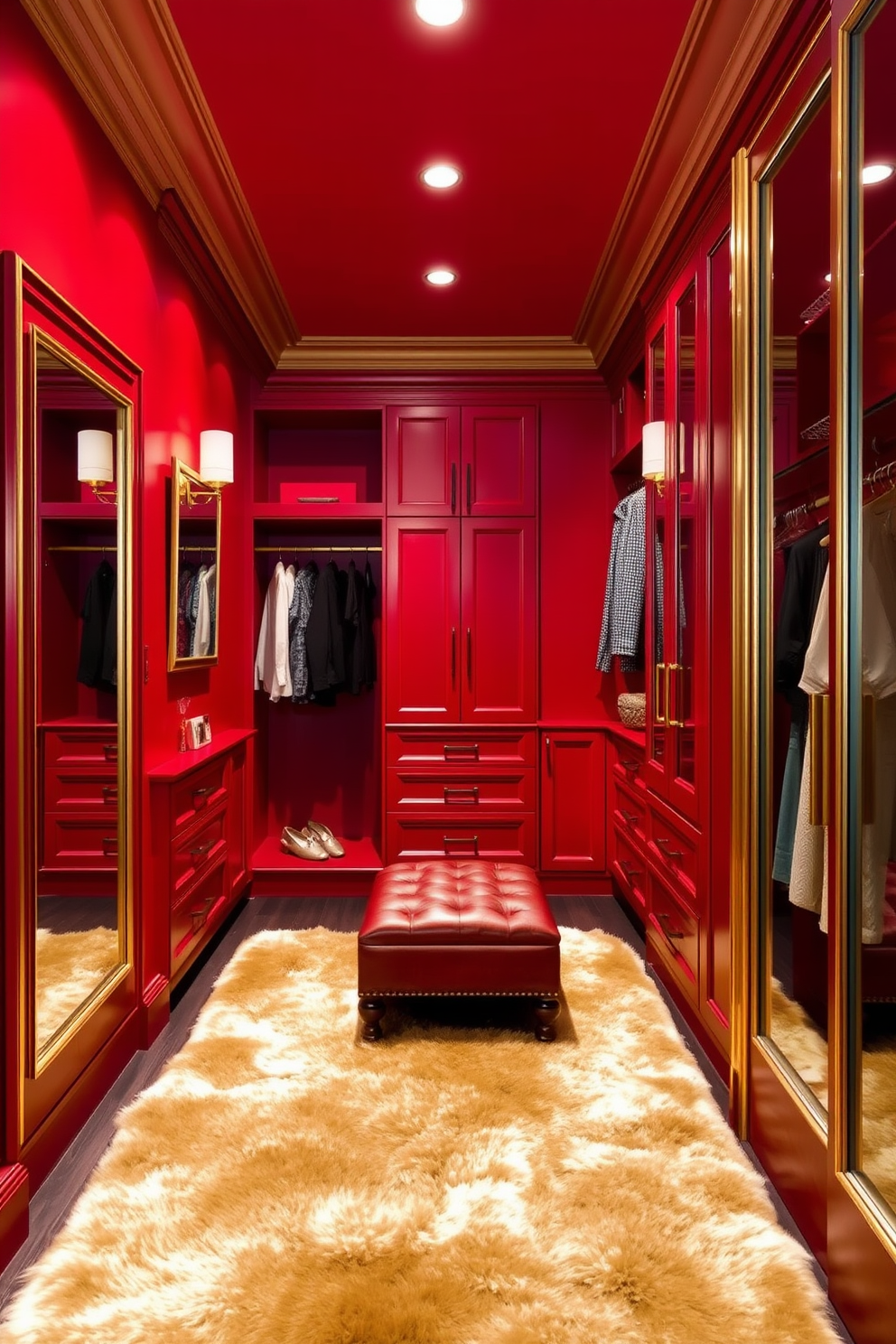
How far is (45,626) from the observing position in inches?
75.9

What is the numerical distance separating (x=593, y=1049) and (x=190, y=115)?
305 cm

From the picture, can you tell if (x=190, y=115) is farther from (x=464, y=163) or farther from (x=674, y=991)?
(x=674, y=991)

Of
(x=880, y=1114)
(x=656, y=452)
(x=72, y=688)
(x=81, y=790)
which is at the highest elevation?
(x=656, y=452)

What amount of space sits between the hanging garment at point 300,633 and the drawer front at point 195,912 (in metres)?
1.08

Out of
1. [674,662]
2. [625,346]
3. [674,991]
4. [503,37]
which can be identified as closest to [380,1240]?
[674,991]

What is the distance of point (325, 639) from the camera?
4254 mm

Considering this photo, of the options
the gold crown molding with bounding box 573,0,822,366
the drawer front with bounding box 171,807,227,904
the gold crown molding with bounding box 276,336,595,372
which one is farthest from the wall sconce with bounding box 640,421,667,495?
the drawer front with bounding box 171,807,227,904

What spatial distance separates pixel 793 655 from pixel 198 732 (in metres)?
2.22

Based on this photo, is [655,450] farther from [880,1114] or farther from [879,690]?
[880,1114]

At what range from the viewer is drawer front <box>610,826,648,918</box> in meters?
3.37

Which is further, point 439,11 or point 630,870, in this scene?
point 630,870

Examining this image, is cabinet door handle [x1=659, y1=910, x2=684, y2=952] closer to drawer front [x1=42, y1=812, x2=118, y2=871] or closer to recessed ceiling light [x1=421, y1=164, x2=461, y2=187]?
drawer front [x1=42, y1=812, x2=118, y2=871]

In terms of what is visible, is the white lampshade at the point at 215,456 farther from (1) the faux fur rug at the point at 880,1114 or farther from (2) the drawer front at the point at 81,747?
(1) the faux fur rug at the point at 880,1114

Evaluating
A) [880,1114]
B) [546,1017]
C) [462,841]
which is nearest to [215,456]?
[462,841]
